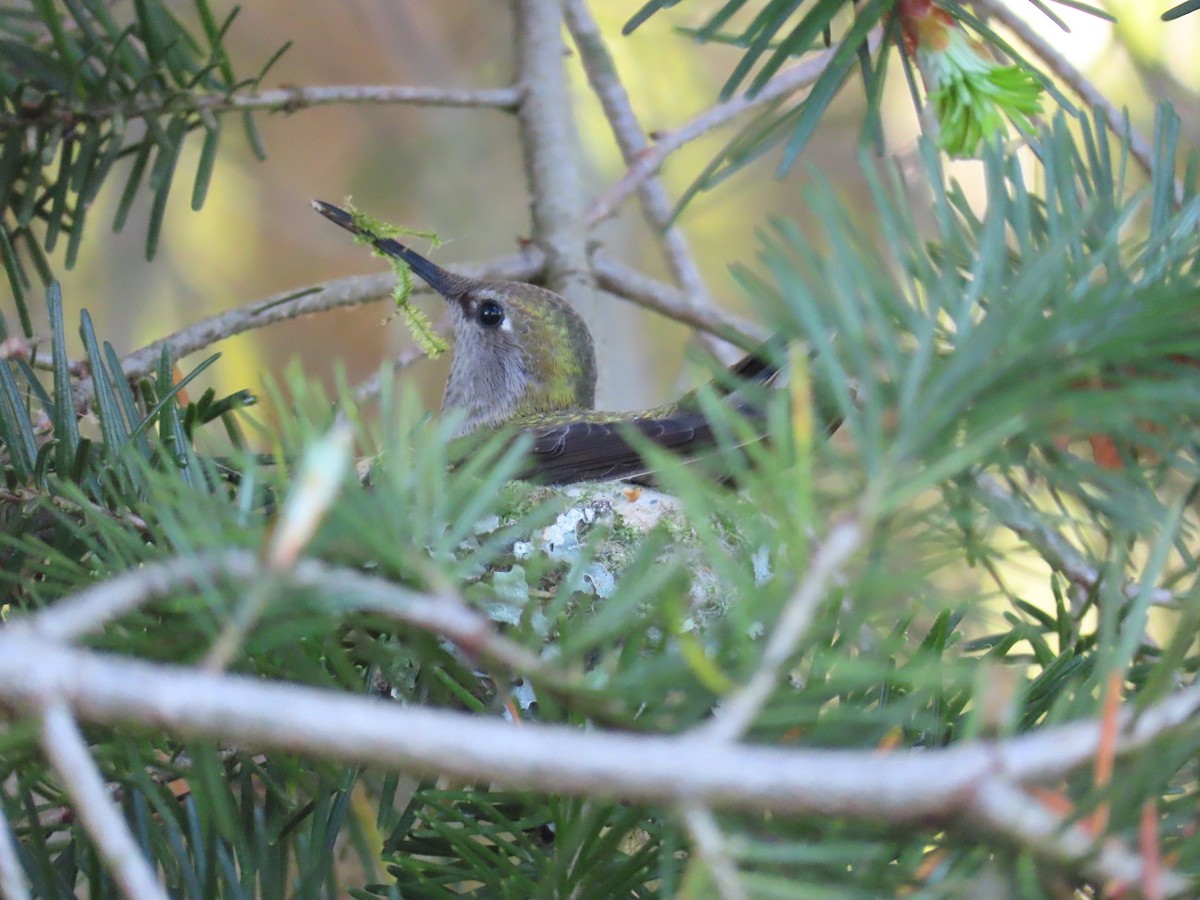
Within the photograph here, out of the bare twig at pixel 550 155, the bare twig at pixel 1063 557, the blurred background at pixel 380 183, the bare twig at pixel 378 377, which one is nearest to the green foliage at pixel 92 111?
the bare twig at pixel 378 377

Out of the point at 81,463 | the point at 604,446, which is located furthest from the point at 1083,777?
the point at 604,446

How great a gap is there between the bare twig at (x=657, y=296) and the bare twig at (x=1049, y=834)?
1503mm

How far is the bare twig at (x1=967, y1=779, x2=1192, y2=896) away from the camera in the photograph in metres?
0.46

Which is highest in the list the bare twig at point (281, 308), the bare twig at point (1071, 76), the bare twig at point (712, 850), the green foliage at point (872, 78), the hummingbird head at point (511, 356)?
the hummingbird head at point (511, 356)

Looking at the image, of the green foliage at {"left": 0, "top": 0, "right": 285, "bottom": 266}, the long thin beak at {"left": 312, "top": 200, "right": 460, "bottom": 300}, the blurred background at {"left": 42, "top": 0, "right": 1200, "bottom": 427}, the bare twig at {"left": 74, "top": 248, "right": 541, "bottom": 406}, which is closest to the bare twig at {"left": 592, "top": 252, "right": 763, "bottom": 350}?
the bare twig at {"left": 74, "top": 248, "right": 541, "bottom": 406}

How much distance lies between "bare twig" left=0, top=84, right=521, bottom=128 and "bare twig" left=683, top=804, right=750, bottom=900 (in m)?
1.38

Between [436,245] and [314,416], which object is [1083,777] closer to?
[314,416]

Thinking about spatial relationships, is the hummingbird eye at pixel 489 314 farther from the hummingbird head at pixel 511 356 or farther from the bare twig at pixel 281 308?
the bare twig at pixel 281 308

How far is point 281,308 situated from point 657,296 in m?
0.71

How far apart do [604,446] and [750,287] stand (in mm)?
1516

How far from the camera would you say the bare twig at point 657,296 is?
6.64 feet

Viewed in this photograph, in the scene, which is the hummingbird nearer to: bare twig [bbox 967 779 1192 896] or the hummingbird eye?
the hummingbird eye

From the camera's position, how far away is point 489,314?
284 cm

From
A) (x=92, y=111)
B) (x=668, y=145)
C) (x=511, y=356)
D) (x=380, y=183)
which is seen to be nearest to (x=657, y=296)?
(x=668, y=145)
